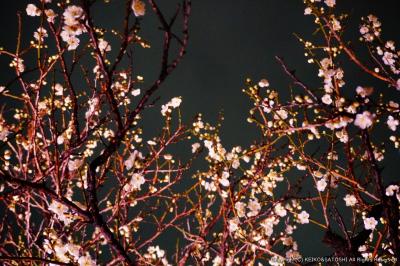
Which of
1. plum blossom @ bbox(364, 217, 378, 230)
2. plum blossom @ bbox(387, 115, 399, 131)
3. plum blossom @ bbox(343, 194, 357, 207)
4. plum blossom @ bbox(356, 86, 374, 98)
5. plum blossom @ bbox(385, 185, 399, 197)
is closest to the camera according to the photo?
plum blossom @ bbox(356, 86, 374, 98)

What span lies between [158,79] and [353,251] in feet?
9.46

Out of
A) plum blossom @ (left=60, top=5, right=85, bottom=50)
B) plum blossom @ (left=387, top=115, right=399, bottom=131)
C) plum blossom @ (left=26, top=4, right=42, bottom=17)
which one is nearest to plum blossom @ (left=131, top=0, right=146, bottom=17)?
plum blossom @ (left=60, top=5, right=85, bottom=50)

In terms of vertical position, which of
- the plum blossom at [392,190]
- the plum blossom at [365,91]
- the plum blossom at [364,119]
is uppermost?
the plum blossom at [365,91]

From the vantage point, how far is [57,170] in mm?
2861

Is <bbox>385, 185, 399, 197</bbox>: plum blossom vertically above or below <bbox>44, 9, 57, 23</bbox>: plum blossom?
below

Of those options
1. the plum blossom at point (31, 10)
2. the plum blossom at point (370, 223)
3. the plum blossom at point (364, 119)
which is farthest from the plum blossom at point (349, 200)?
the plum blossom at point (31, 10)

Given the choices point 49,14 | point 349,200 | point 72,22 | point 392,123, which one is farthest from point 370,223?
point 49,14

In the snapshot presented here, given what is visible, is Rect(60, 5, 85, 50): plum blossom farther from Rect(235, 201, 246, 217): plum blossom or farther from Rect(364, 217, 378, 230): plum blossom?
Rect(235, 201, 246, 217): plum blossom

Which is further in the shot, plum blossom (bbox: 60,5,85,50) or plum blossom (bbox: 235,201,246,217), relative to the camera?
plum blossom (bbox: 235,201,246,217)

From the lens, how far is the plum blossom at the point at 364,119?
10.3 feet

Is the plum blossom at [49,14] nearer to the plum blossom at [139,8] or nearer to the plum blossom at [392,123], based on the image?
the plum blossom at [139,8]

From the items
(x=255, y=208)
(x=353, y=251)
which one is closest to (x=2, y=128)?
(x=255, y=208)

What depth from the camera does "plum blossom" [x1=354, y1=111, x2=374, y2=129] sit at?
3125 millimetres

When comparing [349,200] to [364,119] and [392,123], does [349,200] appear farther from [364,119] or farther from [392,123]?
[364,119]
